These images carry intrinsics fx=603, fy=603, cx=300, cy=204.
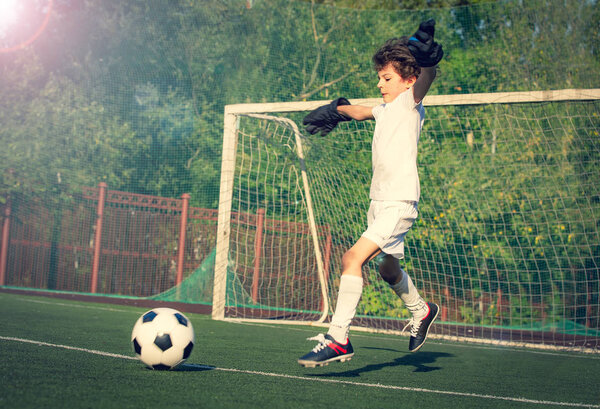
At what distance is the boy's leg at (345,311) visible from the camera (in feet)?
10.9

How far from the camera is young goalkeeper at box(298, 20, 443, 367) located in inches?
136

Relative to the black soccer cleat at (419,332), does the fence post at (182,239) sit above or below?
above

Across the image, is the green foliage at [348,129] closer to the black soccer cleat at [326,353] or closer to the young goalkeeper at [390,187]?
the young goalkeeper at [390,187]

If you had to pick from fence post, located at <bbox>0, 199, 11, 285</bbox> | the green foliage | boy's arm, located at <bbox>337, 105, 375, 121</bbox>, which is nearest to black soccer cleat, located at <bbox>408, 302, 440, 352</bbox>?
boy's arm, located at <bbox>337, 105, 375, 121</bbox>

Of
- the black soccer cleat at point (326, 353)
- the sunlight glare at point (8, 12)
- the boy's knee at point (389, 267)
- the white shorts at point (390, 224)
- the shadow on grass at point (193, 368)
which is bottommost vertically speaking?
the shadow on grass at point (193, 368)

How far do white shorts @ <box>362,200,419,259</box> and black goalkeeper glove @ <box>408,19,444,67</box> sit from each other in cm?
89

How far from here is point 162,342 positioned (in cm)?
331

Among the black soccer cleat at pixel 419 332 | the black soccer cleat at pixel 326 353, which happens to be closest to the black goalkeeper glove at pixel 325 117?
the black soccer cleat at pixel 419 332

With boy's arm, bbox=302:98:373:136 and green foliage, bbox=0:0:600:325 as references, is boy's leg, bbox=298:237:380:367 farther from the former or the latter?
green foliage, bbox=0:0:600:325

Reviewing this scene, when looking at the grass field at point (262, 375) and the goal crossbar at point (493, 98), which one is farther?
the goal crossbar at point (493, 98)

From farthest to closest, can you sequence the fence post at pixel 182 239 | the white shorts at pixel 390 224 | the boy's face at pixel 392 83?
the fence post at pixel 182 239 < the boy's face at pixel 392 83 < the white shorts at pixel 390 224

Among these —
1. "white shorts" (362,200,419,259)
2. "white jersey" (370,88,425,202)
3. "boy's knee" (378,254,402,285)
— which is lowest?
"boy's knee" (378,254,402,285)

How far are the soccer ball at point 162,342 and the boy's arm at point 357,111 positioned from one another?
1830 mm

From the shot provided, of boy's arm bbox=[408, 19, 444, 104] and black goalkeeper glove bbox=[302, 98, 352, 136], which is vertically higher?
boy's arm bbox=[408, 19, 444, 104]
